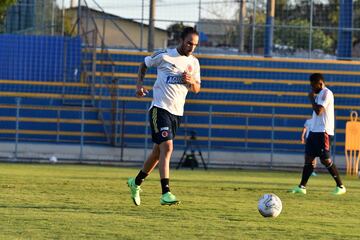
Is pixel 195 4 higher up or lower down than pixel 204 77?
higher up

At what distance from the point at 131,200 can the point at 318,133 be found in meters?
4.40

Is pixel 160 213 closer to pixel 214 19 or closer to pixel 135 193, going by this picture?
pixel 135 193

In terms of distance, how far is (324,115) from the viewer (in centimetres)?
1546

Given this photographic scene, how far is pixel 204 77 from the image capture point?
3111cm

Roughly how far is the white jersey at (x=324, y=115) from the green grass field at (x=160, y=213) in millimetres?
1105

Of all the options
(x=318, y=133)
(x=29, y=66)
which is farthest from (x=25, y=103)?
(x=318, y=133)

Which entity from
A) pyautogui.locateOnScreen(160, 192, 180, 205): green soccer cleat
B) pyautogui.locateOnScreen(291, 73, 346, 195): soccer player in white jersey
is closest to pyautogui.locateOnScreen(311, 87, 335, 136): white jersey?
pyautogui.locateOnScreen(291, 73, 346, 195): soccer player in white jersey

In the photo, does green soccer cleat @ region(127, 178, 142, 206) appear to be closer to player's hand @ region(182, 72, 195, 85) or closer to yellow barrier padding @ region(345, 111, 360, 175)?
player's hand @ region(182, 72, 195, 85)

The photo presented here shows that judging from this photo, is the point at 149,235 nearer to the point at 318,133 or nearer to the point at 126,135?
the point at 318,133

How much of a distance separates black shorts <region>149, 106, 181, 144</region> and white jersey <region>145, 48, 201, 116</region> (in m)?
0.07

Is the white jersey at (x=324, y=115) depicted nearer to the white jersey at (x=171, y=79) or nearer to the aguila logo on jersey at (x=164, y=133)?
the white jersey at (x=171, y=79)

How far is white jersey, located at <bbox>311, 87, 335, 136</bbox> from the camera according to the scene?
15.2 meters

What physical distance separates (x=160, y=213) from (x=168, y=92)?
181cm

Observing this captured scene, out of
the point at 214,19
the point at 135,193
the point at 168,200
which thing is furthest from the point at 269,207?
the point at 214,19
